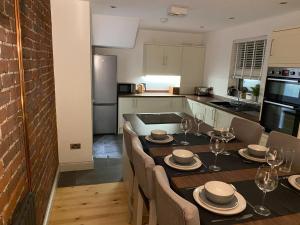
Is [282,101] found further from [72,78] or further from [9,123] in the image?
[9,123]

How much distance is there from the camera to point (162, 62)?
16.6 feet

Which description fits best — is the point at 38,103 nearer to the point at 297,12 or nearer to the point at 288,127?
the point at 288,127

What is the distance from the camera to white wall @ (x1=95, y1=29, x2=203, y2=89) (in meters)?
5.09

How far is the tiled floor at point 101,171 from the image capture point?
2878 mm

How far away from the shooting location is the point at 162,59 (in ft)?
16.6

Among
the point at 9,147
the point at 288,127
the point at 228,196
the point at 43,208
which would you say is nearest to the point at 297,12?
the point at 288,127

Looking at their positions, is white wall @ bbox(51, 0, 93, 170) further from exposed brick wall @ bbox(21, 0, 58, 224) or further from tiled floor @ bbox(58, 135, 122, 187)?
exposed brick wall @ bbox(21, 0, 58, 224)

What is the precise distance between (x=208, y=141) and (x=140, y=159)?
82cm

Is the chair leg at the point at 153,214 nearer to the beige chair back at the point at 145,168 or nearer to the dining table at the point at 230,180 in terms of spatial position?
the beige chair back at the point at 145,168

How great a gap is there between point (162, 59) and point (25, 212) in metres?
4.32

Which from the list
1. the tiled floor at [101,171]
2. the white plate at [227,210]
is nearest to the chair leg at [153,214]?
the white plate at [227,210]

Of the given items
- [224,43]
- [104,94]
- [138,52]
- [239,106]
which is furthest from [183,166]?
[138,52]

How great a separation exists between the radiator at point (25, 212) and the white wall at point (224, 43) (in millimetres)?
3648

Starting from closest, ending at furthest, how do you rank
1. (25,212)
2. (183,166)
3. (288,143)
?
(25,212) → (183,166) → (288,143)
